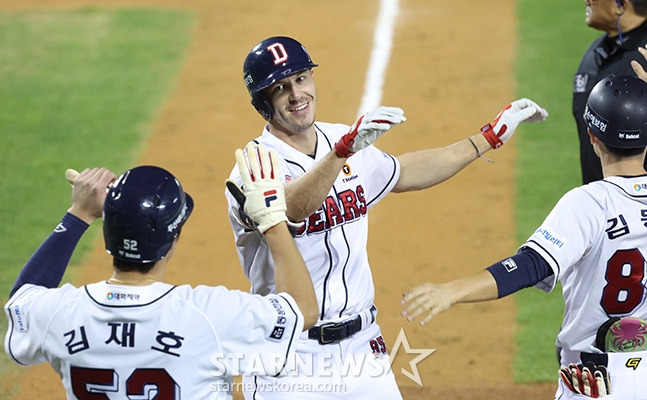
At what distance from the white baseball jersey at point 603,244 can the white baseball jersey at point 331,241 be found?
1025 mm

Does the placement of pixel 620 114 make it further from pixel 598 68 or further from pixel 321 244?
pixel 598 68

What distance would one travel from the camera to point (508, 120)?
494cm

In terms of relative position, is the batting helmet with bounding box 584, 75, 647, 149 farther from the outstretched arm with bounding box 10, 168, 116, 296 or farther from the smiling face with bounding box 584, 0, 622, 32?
the outstretched arm with bounding box 10, 168, 116, 296

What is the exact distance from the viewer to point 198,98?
10836 mm

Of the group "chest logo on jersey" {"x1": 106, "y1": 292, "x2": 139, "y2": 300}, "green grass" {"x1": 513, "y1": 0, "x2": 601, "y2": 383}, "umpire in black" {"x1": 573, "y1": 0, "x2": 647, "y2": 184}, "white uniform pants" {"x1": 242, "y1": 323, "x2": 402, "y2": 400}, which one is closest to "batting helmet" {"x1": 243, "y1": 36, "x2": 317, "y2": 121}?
"white uniform pants" {"x1": 242, "y1": 323, "x2": 402, "y2": 400}

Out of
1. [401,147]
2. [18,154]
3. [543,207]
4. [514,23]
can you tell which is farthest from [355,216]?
[514,23]

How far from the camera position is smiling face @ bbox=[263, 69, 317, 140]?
4.73 m

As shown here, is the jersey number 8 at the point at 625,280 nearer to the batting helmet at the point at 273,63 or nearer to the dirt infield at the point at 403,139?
the batting helmet at the point at 273,63

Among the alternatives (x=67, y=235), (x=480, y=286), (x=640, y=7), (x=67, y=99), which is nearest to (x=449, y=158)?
(x=480, y=286)

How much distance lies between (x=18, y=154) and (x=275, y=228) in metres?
6.77

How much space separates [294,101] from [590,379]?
1919 millimetres

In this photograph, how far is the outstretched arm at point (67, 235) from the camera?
3547 mm

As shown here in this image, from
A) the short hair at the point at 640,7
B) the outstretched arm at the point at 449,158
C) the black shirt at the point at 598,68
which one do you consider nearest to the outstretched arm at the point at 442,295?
the outstretched arm at the point at 449,158

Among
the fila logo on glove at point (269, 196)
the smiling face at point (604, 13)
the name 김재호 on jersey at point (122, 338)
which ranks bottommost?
the name 김재호 on jersey at point (122, 338)
